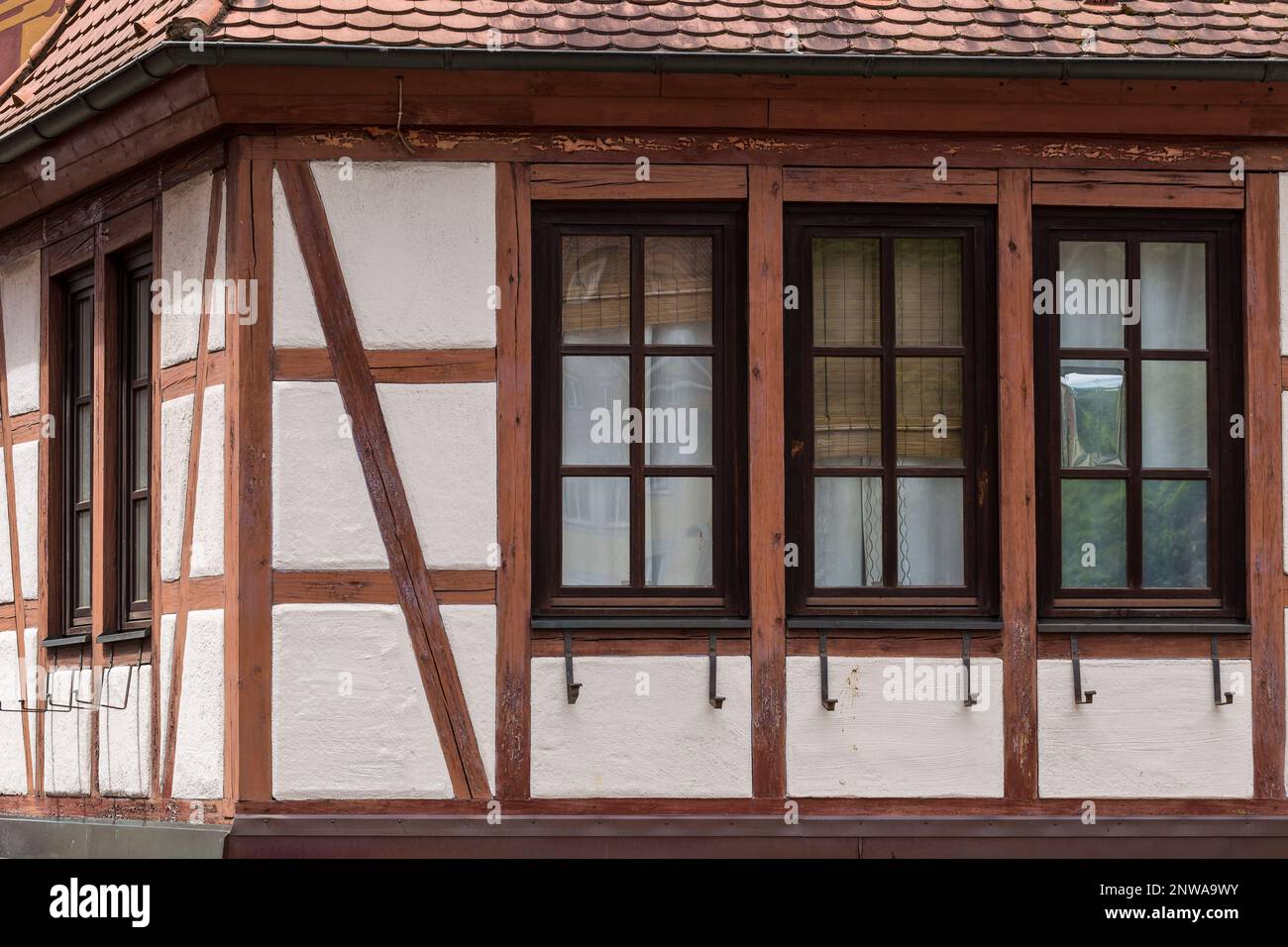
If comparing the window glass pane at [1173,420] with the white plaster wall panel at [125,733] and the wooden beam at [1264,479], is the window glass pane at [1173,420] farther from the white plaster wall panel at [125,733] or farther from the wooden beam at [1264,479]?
the white plaster wall panel at [125,733]

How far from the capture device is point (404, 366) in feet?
29.2

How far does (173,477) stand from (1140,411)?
13.3 ft

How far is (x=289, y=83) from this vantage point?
29.1 ft

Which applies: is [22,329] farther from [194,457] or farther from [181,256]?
[194,457]

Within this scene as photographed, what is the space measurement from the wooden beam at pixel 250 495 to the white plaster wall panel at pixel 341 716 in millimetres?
79

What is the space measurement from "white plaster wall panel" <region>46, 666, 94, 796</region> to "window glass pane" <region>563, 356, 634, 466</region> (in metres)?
2.51

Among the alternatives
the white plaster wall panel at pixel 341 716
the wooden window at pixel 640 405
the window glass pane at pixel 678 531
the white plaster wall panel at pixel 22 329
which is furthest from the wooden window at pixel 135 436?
the window glass pane at pixel 678 531

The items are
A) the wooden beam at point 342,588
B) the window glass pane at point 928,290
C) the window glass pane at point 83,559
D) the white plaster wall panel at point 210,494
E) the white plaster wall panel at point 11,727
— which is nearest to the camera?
the wooden beam at point 342,588

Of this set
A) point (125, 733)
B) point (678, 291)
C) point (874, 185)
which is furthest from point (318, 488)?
point (874, 185)

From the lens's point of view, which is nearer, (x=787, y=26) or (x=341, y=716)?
(x=341, y=716)

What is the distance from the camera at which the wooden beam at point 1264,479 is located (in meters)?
9.09

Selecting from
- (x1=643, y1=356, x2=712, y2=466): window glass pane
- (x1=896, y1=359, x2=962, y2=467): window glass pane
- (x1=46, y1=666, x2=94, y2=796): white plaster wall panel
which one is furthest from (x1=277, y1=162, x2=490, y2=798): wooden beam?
(x1=896, y1=359, x2=962, y2=467): window glass pane

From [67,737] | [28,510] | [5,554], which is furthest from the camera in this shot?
[5,554]

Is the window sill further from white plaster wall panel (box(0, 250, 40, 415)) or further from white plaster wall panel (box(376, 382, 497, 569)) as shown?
white plaster wall panel (box(0, 250, 40, 415))
